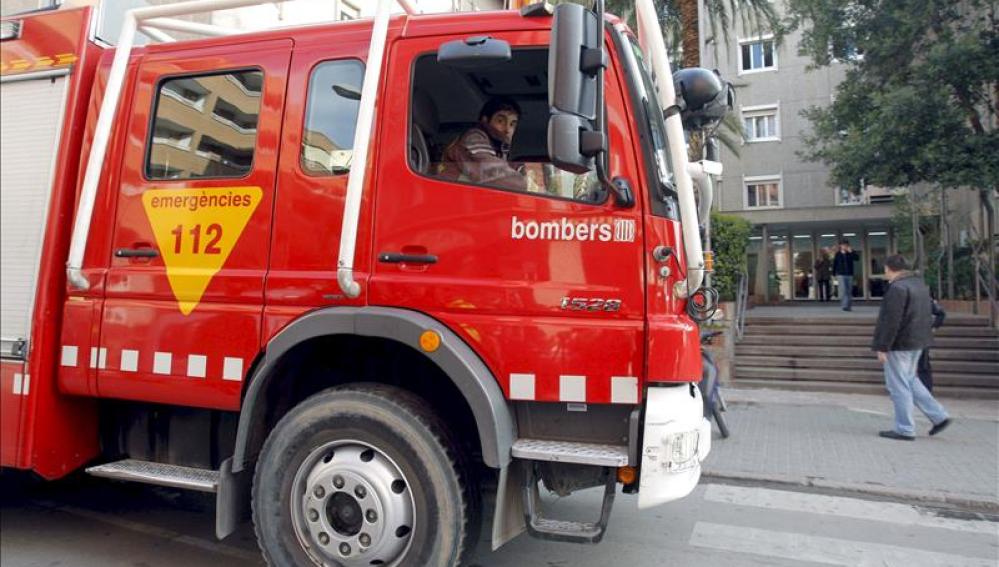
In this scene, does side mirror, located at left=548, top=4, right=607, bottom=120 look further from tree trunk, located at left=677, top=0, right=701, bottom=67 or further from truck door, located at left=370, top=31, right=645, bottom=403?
tree trunk, located at left=677, top=0, right=701, bottom=67

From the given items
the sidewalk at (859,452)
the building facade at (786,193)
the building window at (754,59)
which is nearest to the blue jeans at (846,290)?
the building facade at (786,193)

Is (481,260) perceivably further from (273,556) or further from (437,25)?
(273,556)

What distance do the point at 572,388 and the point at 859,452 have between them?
16.7 ft

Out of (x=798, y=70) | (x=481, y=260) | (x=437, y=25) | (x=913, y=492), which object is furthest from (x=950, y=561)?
(x=798, y=70)

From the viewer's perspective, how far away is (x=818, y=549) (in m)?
4.29

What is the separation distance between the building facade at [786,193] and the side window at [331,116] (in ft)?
71.4

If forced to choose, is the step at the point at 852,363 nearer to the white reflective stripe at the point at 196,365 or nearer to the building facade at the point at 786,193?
the white reflective stripe at the point at 196,365

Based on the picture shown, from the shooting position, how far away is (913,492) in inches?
220

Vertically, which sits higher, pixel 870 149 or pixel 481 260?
pixel 870 149

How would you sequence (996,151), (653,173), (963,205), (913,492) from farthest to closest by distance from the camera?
(963,205) < (996,151) < (913,492) < (653,173)

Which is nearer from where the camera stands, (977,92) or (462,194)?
(462,194)

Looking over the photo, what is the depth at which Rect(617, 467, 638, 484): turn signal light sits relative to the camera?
3121 millimetres

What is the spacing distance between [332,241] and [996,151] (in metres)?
10.7

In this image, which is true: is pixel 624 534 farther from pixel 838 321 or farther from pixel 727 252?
pixel 838 321
